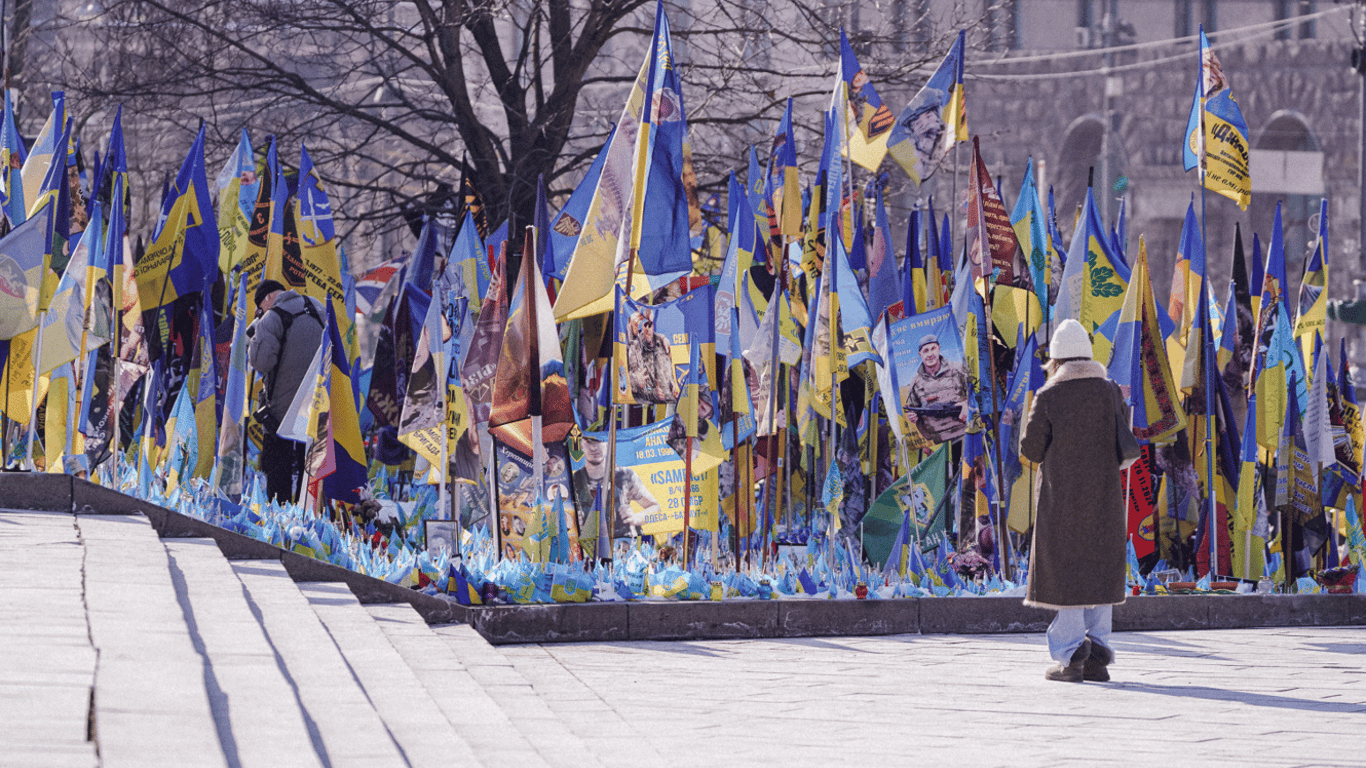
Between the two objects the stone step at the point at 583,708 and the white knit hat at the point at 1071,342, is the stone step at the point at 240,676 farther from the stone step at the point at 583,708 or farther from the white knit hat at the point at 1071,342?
the white knit hat at the point at 1071,342

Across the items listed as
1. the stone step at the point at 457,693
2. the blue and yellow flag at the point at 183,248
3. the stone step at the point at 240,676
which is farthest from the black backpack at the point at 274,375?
the stone step at the point at 240,676

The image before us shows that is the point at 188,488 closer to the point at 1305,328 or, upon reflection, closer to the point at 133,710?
the point at 133,710

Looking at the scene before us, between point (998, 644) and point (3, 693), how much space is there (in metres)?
5.11

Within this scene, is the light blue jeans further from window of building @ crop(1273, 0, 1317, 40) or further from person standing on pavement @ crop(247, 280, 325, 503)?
window of building @ crop(1273, 0, 1317, 40)

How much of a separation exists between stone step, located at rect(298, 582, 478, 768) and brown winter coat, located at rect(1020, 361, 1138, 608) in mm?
2537

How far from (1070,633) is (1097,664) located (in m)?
0.15

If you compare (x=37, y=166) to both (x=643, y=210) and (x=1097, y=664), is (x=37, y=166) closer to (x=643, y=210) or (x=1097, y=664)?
(x=643, y=210)

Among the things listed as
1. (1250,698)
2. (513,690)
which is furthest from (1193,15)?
(513,690)

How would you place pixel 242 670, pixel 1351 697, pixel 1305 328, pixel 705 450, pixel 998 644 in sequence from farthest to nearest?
1. pixel 1305 328
2. pixel 705 450
3. pixel 998 644
4. pixel 1351 697
5. pixel 242 670

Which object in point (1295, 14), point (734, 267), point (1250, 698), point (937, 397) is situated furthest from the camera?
point (1295, 14)

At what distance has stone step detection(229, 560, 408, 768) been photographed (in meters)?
4.11

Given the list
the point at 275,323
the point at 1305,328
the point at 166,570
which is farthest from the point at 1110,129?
the point at 166,570

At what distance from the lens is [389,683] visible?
5332 millimetres

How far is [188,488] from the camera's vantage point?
8914 mm
